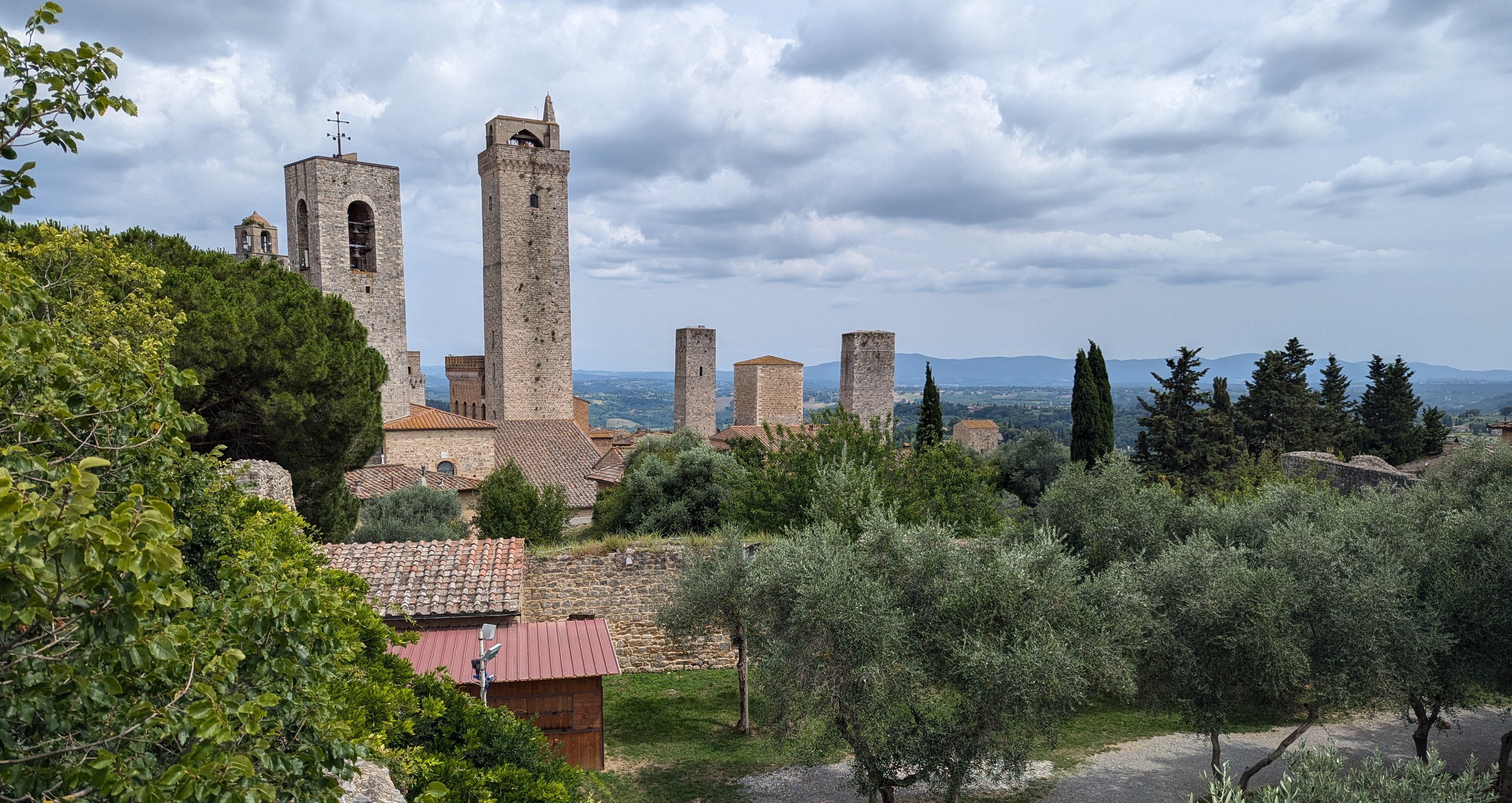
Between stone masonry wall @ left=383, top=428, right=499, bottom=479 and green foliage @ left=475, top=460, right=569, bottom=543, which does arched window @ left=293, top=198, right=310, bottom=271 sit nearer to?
stone masonry wall @ left=383, top=428, right=499, bottom=479

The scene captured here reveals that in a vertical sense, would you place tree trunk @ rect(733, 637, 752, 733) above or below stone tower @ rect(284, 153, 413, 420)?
below

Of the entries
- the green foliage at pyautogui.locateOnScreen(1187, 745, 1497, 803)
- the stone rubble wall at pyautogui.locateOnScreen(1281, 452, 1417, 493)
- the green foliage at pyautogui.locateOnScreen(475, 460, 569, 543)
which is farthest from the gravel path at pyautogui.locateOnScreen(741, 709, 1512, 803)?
the green foliage at pyautogui.locateOnScreen(475, 460, 569, 543)

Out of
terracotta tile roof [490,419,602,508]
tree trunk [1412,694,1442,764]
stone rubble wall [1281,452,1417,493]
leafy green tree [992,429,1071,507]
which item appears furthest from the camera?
leafy green tree [992,429,1071,507]

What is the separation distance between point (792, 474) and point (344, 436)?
8527mm

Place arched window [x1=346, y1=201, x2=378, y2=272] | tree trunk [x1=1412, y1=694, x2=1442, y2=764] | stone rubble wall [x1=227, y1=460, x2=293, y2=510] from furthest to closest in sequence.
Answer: arched window [x1=346, y1=201, x2=378, y2=272] < stone rubble wall [x1=227, y1=460, x2=293, y2=510] < tree trunk [x1=1412, y1=694, x2=1442, y2=764]

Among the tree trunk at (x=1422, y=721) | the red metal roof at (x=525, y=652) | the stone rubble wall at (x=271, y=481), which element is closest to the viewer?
the tree trunk at (x=1422, y=721)

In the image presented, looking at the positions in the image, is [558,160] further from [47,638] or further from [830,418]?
[47,638]

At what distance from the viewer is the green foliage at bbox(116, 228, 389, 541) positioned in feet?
44.7

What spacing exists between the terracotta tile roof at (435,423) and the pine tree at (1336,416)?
31015mm

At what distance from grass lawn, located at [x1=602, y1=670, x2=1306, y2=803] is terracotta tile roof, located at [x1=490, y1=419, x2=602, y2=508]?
50.2 ft

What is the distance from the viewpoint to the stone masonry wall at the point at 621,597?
14.5 metres

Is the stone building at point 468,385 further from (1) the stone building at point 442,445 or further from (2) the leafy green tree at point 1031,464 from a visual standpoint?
(2) the leafy green tree at point 1031,464

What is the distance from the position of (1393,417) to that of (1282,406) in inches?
202

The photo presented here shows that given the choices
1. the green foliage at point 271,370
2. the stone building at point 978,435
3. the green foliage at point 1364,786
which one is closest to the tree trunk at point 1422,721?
the green foliage at point 1364,786
